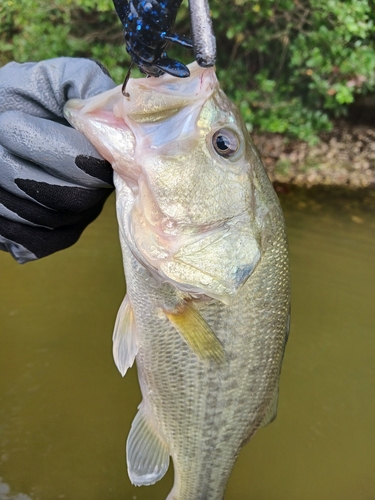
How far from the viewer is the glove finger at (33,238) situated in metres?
1.31

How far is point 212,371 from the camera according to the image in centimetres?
135

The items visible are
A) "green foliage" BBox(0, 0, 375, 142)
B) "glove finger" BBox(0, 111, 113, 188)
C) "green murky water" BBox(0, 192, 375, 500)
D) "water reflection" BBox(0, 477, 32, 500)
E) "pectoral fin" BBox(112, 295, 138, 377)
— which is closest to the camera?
"glove finger" BBox(0, 111, 113, 188)

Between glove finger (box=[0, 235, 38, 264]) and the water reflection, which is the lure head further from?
the water reflection

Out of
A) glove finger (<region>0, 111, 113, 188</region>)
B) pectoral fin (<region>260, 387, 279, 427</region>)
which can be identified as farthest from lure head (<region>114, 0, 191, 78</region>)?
pectoral fin (<region>260, 387, 279, 427</region>)

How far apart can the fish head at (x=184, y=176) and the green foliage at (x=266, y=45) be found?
122 inches

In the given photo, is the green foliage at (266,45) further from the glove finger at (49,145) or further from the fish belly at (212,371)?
the fish belly at (212,371)

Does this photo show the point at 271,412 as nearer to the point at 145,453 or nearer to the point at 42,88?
the point at 145,453

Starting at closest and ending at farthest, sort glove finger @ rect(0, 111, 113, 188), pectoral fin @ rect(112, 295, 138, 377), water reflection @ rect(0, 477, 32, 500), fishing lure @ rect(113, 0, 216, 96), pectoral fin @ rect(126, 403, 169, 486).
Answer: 1. fishing lure @ rect(113, 0, 216, 96)
2. glove finger @ rect(0, 111, 113, 188)
3. pectoral fin @ rect(112, 295, 138, 377)
4. pectoral fin @ rect(126, 403, 169, 486)
5. water reflection @ rect(0, 477, 32, 500)

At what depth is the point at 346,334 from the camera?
2.97 meters

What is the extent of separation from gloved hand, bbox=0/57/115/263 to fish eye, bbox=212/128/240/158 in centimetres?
32

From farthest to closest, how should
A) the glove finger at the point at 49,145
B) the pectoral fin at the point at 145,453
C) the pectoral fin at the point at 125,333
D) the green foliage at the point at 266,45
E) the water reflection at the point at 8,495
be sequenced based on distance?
the green foliage at the point at 266,45, the water reflection at the point at 8,495, the pectoral fin at the point at 145,453, the pectoral fin at the point at 125,333, the glove finger at the point at 49,145

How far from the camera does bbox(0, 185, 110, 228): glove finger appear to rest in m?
1.21

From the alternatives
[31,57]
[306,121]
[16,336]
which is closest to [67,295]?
[16,336]

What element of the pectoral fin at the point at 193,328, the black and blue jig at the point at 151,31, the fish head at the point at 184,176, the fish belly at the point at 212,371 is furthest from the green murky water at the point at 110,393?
the black and blue jig at the point at 151,31
